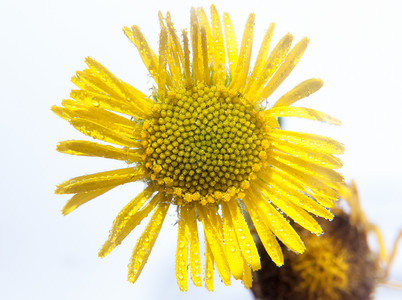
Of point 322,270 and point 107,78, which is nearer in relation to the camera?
point 107,78

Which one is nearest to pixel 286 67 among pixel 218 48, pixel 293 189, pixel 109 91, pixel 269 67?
pixel 269 67

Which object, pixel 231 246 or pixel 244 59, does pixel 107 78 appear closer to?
pixel 244 59

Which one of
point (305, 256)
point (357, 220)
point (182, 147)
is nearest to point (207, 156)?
point (182, 147)

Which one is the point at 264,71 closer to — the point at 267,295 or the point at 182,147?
Answer: the point at 182,147

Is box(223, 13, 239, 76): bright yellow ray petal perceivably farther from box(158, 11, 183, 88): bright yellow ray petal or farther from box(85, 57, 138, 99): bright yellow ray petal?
box(85, 57, 138, 99): bright yellow ray petal

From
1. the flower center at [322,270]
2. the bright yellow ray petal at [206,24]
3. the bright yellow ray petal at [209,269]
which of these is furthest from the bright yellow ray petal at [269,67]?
the flower center at [322,270]

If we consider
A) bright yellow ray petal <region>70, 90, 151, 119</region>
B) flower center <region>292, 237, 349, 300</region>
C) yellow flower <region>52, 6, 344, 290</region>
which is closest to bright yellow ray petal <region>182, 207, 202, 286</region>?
yellow flower <region>52, 6, 344, 290</region>
